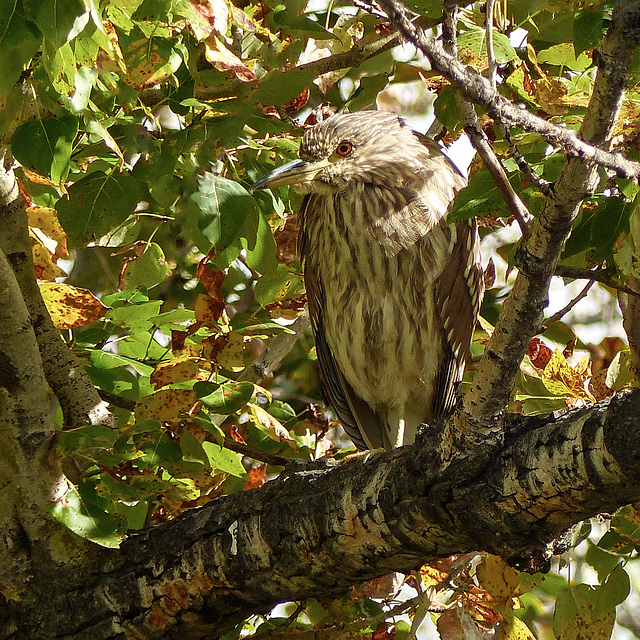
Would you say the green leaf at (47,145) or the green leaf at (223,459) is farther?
the green leaf at (223,459)

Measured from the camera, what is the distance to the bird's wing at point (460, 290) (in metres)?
2.79

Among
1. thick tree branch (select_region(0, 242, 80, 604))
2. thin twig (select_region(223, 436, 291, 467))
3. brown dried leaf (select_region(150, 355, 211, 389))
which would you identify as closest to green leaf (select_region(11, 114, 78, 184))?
thick tree branch (select_region(0, 242, 80, 604))

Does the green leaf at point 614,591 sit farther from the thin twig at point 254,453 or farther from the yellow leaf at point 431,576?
the thin twig at point 254,453

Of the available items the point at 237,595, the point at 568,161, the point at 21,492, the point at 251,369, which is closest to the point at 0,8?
the point at 568,161

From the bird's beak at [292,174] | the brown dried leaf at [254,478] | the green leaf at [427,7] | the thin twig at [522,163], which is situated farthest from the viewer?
the brown dried leaf at [254,478]

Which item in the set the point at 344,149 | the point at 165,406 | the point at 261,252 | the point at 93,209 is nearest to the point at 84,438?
the point at 165,406

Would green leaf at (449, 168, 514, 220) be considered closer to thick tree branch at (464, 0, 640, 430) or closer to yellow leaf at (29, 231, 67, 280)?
thick tree branch at (464, 0, 640, 430)

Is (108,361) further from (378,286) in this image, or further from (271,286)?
(378,286)

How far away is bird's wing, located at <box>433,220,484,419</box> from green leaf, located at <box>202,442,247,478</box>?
97 cm

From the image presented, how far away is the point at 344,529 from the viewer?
1853mm

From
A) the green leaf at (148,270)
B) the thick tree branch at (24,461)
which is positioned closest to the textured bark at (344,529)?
the thick tree branch at (24,461)

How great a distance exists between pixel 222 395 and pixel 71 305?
415 mm

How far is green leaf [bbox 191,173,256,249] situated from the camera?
1.98 metres

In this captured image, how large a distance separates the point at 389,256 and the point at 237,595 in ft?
3.93
